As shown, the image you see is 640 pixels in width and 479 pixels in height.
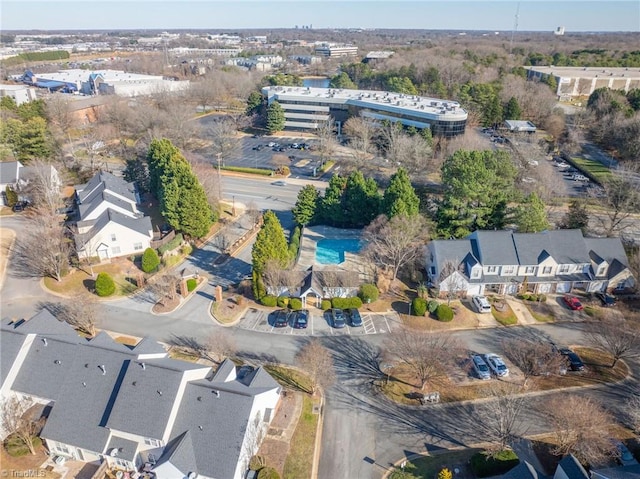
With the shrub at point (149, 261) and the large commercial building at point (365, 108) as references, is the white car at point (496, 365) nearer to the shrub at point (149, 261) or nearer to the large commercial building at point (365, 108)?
the shrub at point (149, 261)

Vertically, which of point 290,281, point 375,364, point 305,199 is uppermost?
point 305,199

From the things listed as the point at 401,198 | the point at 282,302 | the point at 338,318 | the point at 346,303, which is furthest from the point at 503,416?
the point at 401,198

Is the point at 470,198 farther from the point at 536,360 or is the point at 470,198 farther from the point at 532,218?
the point at 536,360

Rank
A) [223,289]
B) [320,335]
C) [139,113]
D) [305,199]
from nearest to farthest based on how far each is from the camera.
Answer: [320,335] < [223,289] < [305,199] < [139,113]

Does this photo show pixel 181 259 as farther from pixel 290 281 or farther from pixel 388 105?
pixel 388 105

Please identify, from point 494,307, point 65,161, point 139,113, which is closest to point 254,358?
point 494,307

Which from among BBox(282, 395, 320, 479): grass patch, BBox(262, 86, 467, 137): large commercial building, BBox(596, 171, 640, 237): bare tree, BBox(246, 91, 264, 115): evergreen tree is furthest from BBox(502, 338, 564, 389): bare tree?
BBox(246, 91, 264, 115): evergreen tree
